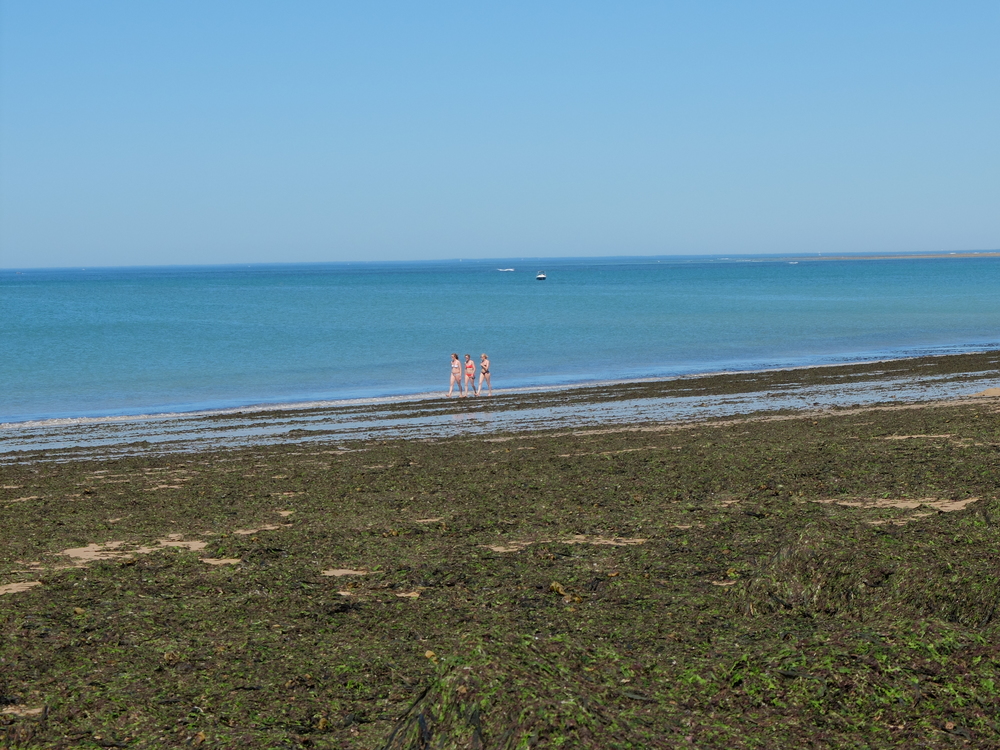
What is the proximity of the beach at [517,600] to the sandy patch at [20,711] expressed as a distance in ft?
0.13

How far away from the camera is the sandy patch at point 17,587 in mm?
10016

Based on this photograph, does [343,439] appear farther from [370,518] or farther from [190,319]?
[190,319]

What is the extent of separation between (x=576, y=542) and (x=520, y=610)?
269cm

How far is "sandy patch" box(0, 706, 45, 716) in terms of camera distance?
688cm

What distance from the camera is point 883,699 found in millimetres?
5977

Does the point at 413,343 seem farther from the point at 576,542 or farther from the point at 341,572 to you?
the point at 341,572

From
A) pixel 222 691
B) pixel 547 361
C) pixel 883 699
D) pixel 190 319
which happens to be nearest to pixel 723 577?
pixel 883 699

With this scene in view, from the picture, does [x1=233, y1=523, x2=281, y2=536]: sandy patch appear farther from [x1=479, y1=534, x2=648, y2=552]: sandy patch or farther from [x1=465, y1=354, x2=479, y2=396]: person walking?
[x1=465, y1=354, x2=479, y2=396]: person walking

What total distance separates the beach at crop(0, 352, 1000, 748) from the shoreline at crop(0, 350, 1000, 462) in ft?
17.3

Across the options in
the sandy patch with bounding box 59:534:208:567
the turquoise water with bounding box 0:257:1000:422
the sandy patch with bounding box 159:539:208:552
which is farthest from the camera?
the turquoise water with bounding box 0:257:1000:422

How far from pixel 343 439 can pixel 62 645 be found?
14.7m

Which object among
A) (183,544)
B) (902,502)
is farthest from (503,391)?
(183,544)

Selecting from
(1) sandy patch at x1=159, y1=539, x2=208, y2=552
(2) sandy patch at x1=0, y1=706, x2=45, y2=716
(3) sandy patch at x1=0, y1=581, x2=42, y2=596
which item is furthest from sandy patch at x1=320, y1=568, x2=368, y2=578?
(2) sandy patch at x1=0, y1=706, x2=45, y2=716

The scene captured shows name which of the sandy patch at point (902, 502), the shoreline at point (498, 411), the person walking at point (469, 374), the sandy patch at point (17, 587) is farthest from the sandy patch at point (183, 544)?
the person walking at point (469, 374)
